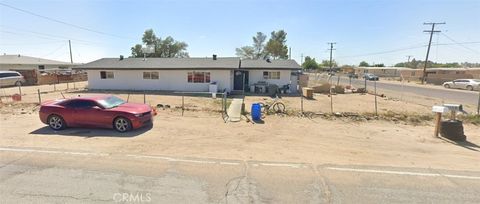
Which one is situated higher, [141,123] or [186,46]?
[186,46]

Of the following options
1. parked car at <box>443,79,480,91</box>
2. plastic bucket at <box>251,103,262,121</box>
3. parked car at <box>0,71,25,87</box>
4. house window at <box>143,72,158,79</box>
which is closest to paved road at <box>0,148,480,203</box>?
plastic bucket at <box>251,103,262,121</box>

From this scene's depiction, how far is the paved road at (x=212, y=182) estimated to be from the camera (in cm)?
447

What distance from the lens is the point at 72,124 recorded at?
31.7 ft

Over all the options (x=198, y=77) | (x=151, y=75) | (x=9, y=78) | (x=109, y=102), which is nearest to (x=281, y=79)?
(x=198, y=77)

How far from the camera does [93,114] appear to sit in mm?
9453

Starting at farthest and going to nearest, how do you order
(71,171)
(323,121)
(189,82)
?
(189,82) → (323,121) → (71,171)

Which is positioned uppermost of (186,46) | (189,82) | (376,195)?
(186,46)

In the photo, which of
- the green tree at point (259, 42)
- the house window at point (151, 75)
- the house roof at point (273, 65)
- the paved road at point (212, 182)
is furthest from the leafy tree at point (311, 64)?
the paved road at point (212, 182)

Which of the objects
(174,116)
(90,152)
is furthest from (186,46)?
(90,152)

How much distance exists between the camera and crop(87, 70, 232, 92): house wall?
23.6 metres

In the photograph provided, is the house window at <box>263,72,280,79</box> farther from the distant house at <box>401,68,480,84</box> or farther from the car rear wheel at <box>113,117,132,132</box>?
the distant house at <box>401,68,480,84</box>

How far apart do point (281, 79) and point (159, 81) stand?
11.5 m

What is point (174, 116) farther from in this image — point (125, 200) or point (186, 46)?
point (186, 46)

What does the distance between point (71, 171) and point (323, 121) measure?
31.6ft
